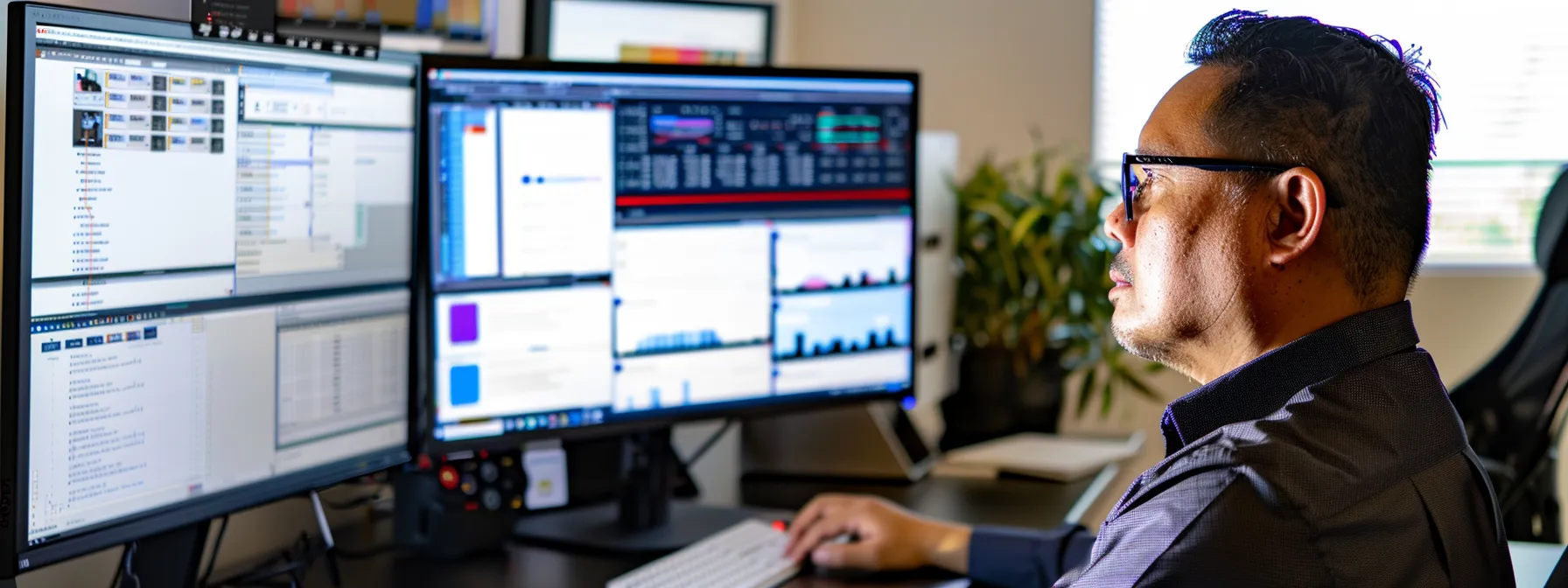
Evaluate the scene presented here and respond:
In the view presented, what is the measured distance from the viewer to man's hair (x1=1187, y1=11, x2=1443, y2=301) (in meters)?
0.93

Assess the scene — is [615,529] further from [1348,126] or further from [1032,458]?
[1348,126]

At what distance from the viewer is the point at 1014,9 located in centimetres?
389

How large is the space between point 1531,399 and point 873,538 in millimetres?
1573

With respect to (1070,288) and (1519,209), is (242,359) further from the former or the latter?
(1519,209)

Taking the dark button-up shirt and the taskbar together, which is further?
the taskbar

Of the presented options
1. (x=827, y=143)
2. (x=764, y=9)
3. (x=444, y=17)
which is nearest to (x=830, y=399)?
(x=827, y=143)

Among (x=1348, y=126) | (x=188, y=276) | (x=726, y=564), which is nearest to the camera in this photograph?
(x=1348, y=126)

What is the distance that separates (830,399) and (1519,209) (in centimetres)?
287

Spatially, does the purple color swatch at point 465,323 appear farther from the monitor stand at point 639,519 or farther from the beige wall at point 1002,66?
the beige wall at point 1002,66

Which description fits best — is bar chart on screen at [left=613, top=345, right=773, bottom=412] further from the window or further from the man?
the window

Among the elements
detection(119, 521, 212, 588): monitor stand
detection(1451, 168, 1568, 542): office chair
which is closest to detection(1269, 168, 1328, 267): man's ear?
detection(119, 521, 212, 588): monitor stand

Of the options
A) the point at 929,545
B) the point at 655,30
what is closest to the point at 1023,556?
the point at 929,545

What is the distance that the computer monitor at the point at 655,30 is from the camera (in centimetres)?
234

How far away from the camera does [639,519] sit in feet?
5.32
